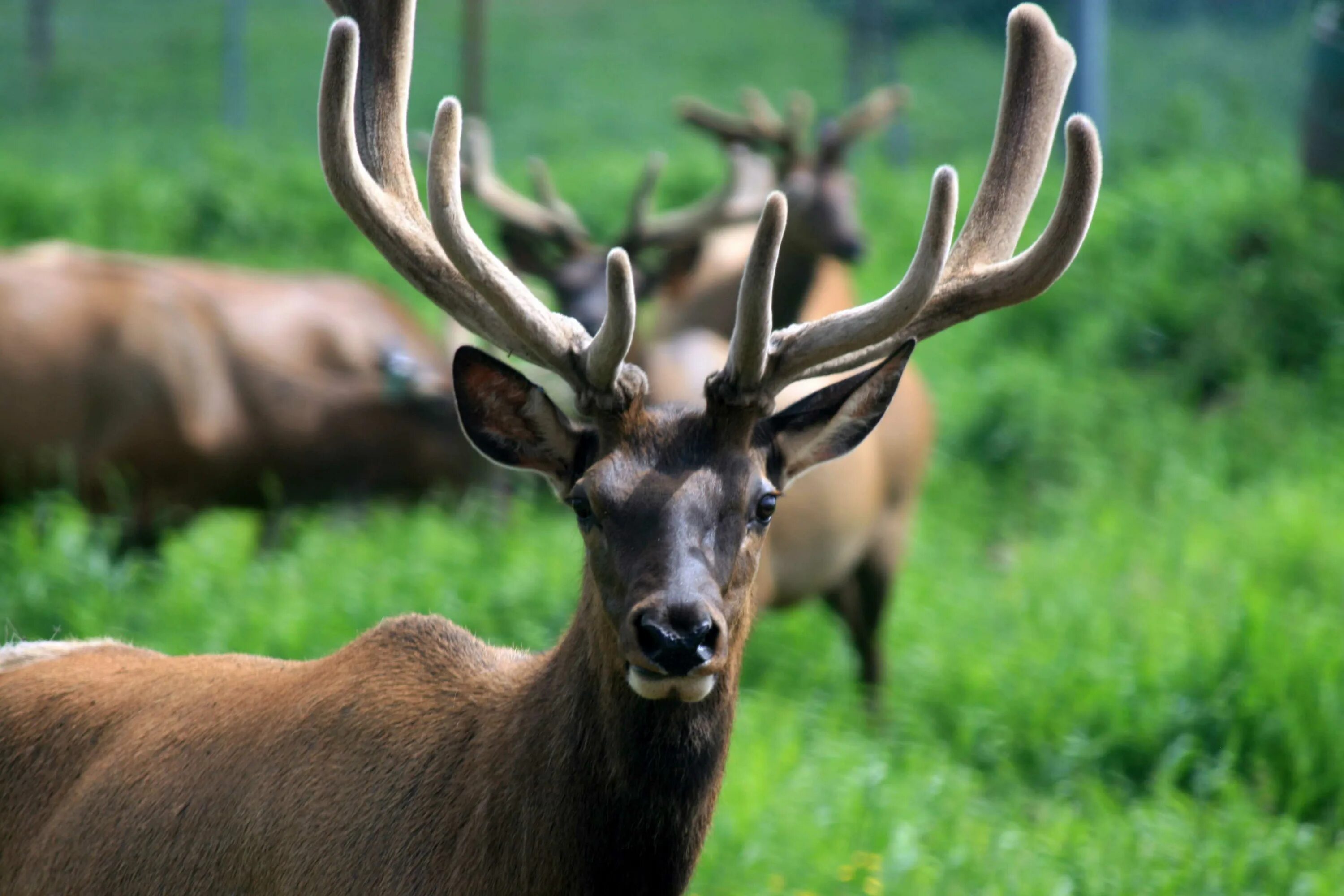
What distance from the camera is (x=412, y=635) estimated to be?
3.42 m

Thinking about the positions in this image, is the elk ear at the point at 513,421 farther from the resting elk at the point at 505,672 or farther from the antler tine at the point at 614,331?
the antler tine at the point at 614,331

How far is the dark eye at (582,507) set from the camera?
3064mm

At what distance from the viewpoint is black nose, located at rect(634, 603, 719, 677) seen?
2.69 metres

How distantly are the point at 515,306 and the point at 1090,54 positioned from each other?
849cm

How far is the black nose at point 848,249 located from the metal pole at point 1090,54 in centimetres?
243

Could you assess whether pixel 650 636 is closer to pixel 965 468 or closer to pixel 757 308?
pixel 757 308

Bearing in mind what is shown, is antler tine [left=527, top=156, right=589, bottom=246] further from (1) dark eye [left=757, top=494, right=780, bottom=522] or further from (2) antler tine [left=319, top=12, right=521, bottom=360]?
(1) dark eye [left=757, top=494, right=780, bottom=522]

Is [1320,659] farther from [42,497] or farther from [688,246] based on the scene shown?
Result: [42,497]

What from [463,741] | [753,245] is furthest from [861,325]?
[463,741]

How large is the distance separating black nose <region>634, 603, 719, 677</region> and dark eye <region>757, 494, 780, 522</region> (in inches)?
15.9

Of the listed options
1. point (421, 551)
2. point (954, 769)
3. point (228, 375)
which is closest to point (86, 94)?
point (228, 375)

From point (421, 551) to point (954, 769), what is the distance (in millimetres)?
3216

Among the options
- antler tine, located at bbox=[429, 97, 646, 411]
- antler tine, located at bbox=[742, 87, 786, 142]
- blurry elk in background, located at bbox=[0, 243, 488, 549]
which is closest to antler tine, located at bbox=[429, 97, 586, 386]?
antler tine, located at bbox=[429, 97, 646, 411]

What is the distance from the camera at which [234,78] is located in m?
15.7
